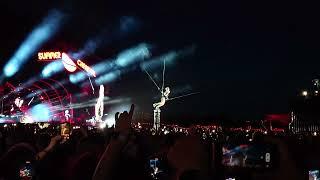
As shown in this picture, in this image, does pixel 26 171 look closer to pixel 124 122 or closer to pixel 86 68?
pixel 124 122

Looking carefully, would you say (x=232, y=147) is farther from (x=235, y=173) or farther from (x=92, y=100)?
(x=92, y=100)

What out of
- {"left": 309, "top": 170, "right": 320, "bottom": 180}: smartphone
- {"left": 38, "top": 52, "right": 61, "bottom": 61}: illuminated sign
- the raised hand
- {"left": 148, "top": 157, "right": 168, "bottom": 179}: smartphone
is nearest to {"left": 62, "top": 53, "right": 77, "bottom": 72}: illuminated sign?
{"left": 38, "top": 52, "right": 61, "bottom": 61}: illuminated sign

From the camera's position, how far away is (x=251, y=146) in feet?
35.6

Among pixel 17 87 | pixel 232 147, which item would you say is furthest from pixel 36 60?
pixel 232 147

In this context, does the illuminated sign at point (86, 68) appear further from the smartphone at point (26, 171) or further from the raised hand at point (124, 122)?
the raised hand at point (124, 122)

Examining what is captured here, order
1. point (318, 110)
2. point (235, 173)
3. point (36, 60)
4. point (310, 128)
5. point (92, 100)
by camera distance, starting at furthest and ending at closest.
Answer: point (92, 100)
point (36, 60)
point (318, 110)
point (310, 128)
point (235, 173)

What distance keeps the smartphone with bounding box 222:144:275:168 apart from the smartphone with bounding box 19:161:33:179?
4936 millimetres

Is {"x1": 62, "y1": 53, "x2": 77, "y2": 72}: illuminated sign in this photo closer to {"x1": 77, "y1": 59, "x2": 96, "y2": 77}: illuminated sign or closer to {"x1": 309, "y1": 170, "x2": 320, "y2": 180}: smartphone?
{"x1": 77, "y1": 59, "x2": 96, "y2": 77}: illuminated sign

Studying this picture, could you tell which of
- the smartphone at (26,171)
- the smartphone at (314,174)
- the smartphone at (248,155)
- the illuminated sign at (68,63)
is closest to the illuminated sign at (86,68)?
the illuminated sign at (68,63)

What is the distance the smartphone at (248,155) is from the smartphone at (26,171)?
4.94 m

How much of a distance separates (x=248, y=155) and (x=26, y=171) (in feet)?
18.7

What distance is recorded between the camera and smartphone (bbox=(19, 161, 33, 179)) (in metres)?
6.93

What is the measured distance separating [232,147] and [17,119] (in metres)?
38.0

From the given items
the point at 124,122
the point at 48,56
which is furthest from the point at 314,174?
the point at 48,56
